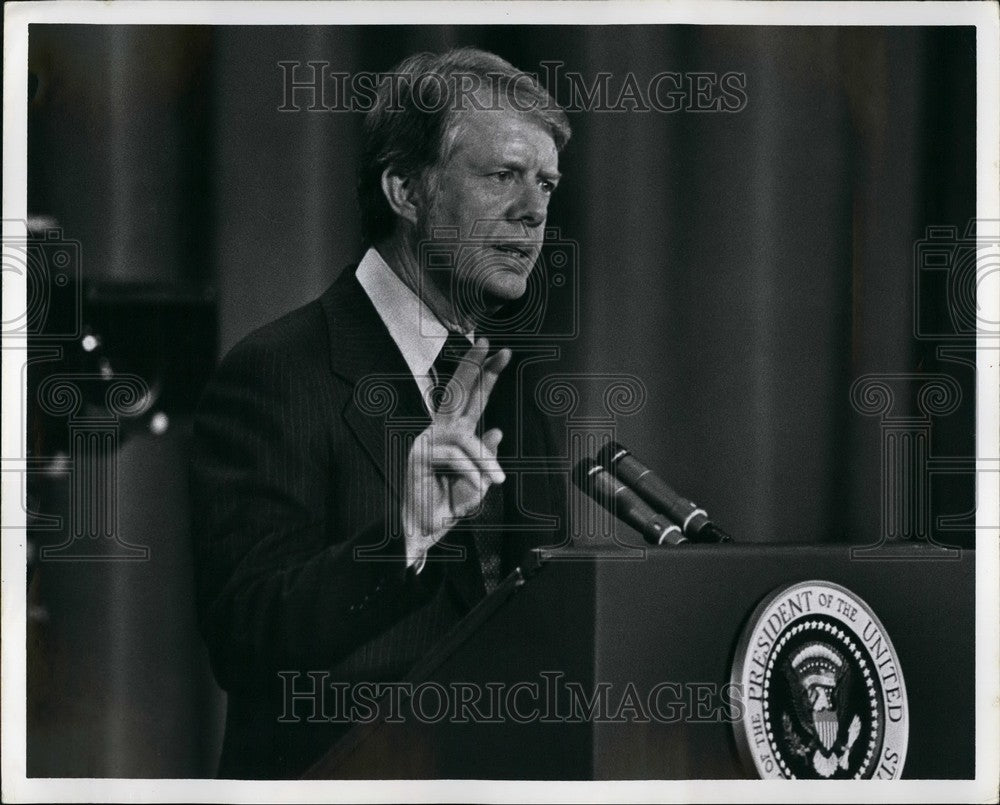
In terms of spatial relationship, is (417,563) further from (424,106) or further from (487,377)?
(424,106)

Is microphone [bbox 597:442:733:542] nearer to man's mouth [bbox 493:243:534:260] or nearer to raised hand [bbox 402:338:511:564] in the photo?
raised hand [bbox 402:338:511:564]

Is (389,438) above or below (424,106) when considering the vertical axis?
below

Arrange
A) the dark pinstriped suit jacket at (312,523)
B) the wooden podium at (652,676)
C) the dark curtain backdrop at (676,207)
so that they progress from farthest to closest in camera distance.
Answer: the dark curtain backdrop at (676,207) → the dark pinstriped suit jacket at (312,523) → the wooden podium at (652,676)

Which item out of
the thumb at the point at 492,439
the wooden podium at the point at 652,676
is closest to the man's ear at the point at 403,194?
the thumb at the point at 492,439

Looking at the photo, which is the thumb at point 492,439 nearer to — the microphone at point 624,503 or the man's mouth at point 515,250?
the microphone at point 624,503

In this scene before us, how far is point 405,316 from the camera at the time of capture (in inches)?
77.4

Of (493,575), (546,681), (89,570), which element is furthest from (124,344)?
(546,681)

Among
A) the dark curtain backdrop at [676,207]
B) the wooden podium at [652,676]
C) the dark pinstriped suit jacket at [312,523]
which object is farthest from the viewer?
the dark curtain backdrop at [676,207]

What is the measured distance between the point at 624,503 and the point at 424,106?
81 centimetres

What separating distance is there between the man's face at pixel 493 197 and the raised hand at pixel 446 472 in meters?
Result: 0.17

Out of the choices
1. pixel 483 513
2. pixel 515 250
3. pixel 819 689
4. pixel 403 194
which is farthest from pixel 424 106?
pixel 819 689

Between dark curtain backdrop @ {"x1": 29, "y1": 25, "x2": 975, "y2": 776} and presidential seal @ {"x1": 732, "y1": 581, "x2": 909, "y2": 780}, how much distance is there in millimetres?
202

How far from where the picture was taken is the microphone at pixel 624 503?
1922mm

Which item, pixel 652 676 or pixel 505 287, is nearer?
pixel 652 676
